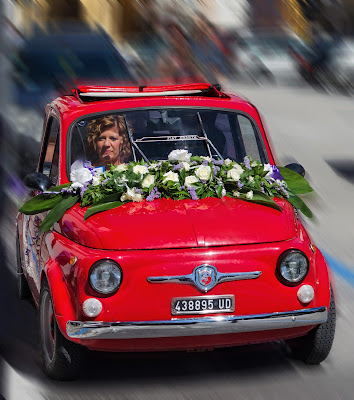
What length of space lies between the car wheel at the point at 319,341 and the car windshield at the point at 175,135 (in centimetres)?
146

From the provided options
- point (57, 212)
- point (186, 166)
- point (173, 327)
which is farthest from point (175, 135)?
point (173, 327)

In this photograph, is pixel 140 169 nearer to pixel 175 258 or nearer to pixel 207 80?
pixel 175 258

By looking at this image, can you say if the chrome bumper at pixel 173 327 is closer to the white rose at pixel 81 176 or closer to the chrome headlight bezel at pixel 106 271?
the chrome headlight bezel at pixel 106 271

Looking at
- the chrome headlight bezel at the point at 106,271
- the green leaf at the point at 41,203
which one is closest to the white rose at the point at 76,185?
the green leaf at the point at 41,203

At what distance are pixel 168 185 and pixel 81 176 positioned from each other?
24.8 inches

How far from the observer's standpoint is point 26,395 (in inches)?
236

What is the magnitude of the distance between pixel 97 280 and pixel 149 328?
1.32 ft

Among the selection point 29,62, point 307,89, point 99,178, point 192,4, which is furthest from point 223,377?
point 192,4

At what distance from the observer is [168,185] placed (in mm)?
6492

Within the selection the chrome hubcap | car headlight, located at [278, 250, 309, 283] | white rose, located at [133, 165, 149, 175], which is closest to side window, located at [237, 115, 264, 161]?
white rose, located at [133, 165, 149, 175]

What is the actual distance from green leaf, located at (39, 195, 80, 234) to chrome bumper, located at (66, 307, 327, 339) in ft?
3.01

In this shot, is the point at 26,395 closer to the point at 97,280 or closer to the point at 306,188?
the point at 97,280

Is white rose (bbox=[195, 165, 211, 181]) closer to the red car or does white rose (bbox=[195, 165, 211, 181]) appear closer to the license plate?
the red car

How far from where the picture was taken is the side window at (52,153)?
7.39 meters
